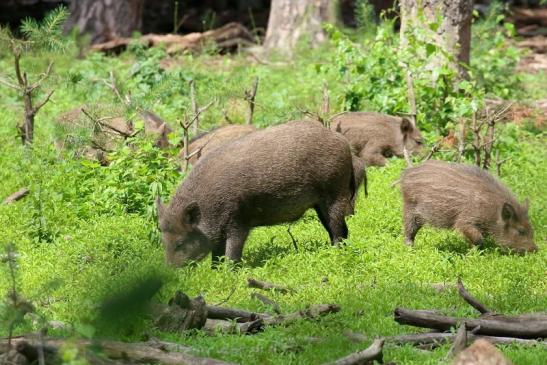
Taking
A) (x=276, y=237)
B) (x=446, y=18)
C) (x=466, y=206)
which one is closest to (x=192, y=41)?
(x=446, y=18)

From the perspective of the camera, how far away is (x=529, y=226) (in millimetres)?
8859

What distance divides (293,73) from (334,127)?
462 cm

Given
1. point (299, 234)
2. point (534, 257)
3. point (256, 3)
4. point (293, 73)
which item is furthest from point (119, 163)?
point (256, 3)

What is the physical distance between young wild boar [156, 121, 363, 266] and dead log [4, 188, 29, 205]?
2438 millimetres

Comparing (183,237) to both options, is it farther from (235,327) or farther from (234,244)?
(235,327)

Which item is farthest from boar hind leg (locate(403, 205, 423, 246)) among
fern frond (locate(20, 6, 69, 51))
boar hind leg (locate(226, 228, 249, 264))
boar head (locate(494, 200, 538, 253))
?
fern frond (locate(20, 6, 69, 51))

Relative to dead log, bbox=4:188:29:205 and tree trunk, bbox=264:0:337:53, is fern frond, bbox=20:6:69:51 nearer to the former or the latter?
dead log, bbox=4:188:29:205

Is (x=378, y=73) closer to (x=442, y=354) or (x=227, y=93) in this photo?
(x=227, y=93)

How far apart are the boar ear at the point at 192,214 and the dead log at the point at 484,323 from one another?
2.60m

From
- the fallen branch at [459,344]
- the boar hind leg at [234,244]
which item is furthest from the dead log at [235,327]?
the boar hind leg at [234,244]

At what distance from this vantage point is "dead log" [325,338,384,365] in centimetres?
537

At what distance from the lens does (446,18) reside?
12977 mm

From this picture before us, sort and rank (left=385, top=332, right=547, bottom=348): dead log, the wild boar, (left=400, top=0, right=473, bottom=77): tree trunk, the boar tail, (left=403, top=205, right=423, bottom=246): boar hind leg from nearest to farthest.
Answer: (left=385, top=332, right=547, bottom=348): dead log, (left=403, top=205, right=423, bottom=246): boar hind leg, the boar tail, the wild boar, (left=400, top=0, right=473, bottom=77): tree trunk

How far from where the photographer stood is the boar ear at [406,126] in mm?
11883
